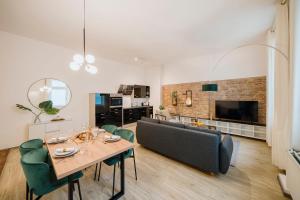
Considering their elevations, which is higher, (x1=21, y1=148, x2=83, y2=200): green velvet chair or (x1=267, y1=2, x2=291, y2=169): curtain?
(x1=267, y1=2, x2=291, y2=169): curtain

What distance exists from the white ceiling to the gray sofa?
2.40 metres

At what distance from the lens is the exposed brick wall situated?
4.52 metres

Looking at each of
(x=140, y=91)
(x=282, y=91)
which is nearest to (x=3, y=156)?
(x=140, y=91)

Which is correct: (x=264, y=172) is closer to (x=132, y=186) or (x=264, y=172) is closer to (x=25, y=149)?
(x=132, y=186)

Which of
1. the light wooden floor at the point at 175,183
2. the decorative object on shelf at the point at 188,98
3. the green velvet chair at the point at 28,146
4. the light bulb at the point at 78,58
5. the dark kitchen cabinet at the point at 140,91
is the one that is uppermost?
the light bulb at the point at 78,58

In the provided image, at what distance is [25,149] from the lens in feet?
6.25

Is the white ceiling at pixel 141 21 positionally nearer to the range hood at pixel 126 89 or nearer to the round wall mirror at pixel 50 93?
the round wall mirror at pixel 50 93

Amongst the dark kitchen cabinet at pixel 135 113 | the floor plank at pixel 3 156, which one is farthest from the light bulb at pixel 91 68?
the dark kitchen cabinet at pixel 135 113

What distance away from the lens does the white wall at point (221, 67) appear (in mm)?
4548

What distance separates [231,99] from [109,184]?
4.90 metres

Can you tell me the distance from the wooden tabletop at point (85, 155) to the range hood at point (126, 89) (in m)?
4.43

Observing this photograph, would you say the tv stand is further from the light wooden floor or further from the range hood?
the range hood

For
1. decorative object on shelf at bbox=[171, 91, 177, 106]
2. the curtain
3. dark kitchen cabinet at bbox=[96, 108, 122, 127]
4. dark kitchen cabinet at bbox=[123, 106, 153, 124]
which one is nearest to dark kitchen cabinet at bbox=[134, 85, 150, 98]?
dark kitchen cabinet at bbox=[123, 106, 153, 124]

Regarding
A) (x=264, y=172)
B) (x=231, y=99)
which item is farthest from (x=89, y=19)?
(x=231, y=99)
